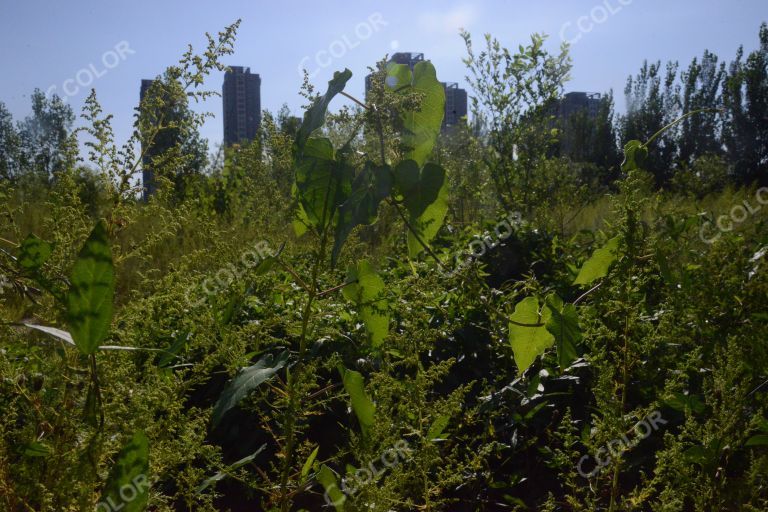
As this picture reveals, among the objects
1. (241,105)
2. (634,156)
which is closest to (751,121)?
(241,105)

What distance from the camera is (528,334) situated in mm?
1219

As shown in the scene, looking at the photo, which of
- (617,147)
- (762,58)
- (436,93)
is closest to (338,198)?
(436,93)

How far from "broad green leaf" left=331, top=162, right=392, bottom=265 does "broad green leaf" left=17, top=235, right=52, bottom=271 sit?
0.41 m

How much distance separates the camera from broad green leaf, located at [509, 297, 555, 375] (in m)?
1.19

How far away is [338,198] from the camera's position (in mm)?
1043

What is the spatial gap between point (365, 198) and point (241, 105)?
2469cm

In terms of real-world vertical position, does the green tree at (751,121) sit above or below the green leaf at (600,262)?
above

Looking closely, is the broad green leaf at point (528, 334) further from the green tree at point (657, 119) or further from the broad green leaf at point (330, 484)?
the green tree at point (657, 119)

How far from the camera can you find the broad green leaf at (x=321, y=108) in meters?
0.98

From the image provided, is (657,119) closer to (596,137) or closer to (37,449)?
(596,137)

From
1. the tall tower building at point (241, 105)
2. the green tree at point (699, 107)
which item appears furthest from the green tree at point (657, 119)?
the tall tower building at point (241, 105)

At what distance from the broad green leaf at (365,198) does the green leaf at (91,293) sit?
0.29 m

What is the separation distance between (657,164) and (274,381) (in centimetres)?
2028

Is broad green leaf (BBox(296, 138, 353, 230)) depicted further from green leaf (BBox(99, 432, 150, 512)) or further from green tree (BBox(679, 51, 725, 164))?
green tree (BBox(679, 51, 725, 164))
